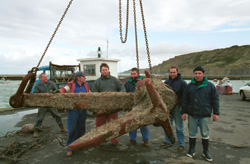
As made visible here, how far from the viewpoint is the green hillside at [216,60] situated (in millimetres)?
89188

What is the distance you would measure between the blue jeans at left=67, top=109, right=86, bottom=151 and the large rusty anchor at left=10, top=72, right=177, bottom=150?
3.29 ft

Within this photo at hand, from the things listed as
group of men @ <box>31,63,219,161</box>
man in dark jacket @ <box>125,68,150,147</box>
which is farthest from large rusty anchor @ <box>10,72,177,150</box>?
man in dark jacket @ <box>125,68,150,147</box>

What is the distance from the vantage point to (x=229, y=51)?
378ft

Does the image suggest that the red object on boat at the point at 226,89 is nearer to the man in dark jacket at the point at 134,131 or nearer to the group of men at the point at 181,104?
the group of men at the point at 181,104

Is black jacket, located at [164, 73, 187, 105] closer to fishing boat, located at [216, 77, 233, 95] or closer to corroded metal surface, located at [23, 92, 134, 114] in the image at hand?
corroded metal surface, located at [23, 92, 134, 114]

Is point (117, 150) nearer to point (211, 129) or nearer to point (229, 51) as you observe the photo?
point (211, 129)

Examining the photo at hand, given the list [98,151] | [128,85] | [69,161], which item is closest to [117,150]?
[98,151]

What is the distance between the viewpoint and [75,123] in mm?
3619

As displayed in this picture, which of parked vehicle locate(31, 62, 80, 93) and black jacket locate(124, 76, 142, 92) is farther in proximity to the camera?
parked vehicle locate(31, 62, 80, 93)

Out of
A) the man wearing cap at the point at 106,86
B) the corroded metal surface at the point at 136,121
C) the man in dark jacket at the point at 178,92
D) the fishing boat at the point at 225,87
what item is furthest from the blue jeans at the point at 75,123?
the fishing boat at the point at 225,87

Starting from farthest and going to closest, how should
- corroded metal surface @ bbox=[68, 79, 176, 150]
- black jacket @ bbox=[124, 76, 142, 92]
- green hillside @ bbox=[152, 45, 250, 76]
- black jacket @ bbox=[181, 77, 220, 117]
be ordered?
green hillside @ bbox=[152, 45, 250, 76] → black jacket @ bbox=[124, 76, 142, 92] → black jacket @ bbox=[181, 77, 220, 117] → corroded metal surface @ bbox=[68, 79, 176, 150]

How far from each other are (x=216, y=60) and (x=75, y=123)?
124 meters

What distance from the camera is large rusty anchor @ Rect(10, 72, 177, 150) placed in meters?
1.96

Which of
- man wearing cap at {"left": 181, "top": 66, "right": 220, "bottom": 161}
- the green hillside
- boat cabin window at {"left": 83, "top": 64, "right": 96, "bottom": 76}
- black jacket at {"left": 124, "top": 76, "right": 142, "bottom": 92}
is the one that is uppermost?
the green hillside
